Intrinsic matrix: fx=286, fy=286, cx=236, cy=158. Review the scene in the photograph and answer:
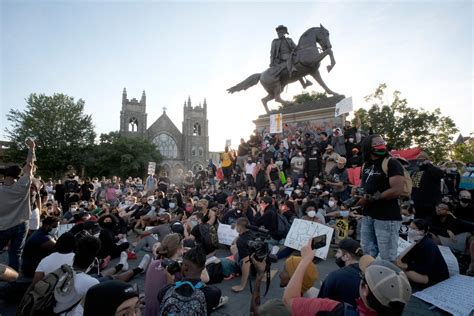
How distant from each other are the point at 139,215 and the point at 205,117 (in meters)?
73.3

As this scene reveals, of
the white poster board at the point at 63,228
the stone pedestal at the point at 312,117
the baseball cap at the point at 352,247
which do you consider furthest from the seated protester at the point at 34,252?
the stone pedestal at the point at 312,117

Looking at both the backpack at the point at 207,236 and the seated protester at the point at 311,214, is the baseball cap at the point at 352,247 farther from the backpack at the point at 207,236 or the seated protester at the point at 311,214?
the seated protester at the point at 311,214

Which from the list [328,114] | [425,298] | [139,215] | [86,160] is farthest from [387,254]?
[86,160]

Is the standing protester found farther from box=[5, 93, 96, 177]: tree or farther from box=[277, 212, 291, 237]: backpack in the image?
box=[5, 93, 96, 177]: tree

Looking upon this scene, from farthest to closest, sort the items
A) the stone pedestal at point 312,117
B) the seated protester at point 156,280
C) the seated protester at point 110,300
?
the stone pedestal at point 312,117 < the seated protester at point 156,280 < the seated protester at point 110,300

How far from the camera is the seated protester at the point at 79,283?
2.61 metres

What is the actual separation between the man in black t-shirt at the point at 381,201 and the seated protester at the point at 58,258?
4129 millimetres

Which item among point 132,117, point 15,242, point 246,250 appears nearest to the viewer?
point 15,242

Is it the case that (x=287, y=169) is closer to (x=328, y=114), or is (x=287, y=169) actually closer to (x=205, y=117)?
(x=328, y=114)

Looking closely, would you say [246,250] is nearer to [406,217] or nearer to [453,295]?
[453,295]

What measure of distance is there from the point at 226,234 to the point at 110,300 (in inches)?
241

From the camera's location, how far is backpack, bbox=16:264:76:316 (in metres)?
2.41

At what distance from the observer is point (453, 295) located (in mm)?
4145

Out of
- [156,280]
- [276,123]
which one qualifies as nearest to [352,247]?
[156,280]
